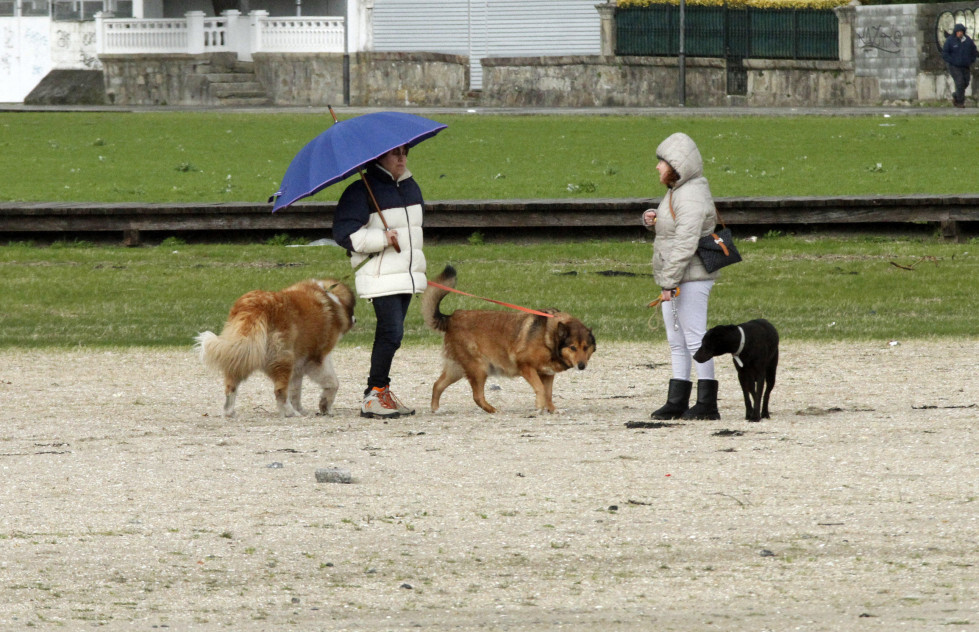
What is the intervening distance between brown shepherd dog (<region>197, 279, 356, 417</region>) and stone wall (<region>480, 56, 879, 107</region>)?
3566 centimetres

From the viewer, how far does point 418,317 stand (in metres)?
15.7

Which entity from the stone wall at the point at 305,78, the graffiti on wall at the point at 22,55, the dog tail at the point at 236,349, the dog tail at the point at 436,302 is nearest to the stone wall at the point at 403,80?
the stone wall at the point at 305,78

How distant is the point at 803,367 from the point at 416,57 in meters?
37.6

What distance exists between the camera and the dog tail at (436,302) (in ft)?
33.8

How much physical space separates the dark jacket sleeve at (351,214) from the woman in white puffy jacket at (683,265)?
1.94 metres

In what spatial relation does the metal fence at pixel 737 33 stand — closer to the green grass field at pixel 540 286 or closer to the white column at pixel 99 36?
the white column at pixel 99 36

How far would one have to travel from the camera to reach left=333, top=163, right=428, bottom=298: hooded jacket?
9789 mm

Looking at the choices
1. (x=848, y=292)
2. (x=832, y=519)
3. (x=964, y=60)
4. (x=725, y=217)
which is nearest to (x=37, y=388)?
(x=832, y=519)

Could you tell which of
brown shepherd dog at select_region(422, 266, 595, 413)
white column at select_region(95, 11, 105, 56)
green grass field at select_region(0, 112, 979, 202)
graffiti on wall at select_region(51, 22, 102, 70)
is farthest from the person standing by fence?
brown shepherd dog at select_region(422, 266, 595, 413)

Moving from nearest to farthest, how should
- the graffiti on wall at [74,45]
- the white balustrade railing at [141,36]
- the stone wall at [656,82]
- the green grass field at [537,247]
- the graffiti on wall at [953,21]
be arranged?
the green grass field at [537,247], the graffiti on wall at [953,21], the stone wall at [656,82], the white balustrade railing at [141,36], the graffiti on wall at [74,45]

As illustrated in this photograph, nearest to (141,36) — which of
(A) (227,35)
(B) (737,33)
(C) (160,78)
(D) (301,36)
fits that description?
(C) (160,78)

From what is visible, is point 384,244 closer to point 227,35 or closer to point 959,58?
point 959,58

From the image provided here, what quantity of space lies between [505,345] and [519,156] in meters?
18.8

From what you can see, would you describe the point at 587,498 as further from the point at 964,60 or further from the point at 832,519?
the point at 964,60
